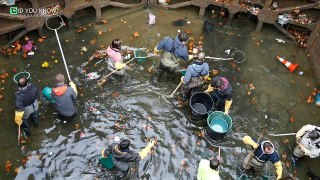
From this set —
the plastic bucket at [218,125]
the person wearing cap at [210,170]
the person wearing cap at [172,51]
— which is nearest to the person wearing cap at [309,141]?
the plastic bucket at [218,125]

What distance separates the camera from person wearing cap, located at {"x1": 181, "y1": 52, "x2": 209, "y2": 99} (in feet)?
31.8

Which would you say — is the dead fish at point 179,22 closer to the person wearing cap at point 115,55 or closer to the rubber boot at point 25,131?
the person wearing cap at point 115,55

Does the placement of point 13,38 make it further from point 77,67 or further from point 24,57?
point 77,67

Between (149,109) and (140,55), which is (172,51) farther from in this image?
(149,109)

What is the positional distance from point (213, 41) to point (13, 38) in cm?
707

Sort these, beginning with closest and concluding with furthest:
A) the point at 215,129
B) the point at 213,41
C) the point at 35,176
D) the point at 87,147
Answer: the point at 35,176 < the point at 87,147 < the point at 215,129 < the point at 213,41

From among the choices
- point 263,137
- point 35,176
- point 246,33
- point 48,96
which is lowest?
point 35,176

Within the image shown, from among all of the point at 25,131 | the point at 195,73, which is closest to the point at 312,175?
the point at 195,73

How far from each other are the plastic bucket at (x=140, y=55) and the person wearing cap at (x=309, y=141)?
5258 millimetres

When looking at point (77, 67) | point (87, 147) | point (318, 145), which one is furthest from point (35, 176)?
point (318, 145)

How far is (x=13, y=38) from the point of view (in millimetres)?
11836

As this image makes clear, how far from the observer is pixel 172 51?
10.2 metres

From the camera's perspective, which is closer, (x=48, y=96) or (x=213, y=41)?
(x=48, y=96)

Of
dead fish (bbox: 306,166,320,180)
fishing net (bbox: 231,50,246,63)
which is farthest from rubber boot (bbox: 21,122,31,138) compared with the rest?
dead fish (bbox: 306,166,320,180)
